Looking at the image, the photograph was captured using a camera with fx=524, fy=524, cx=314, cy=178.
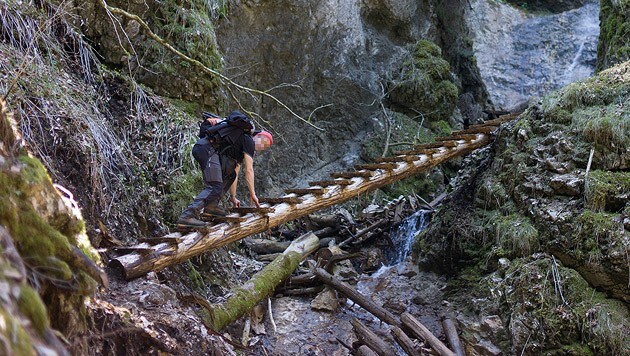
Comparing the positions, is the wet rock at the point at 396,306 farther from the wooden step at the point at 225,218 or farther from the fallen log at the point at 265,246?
the wooden step at the point at 225,218

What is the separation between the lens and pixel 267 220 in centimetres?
557

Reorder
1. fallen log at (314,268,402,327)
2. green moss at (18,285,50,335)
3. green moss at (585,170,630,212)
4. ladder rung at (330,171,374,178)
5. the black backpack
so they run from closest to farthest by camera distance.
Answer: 1. green moss at (18,285,50,335)
2. the black backpack
3. green moss at (585,170,630,212)
4. fallen log at (314,268,402,327)
5. ladder rung at (330,171,374,178)

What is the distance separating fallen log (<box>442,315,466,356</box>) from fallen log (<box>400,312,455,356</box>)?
0.12 m

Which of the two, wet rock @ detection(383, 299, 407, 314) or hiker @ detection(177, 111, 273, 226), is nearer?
hiker @ detection(177, 111, 273, 226)

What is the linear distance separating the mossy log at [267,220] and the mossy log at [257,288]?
763 mm

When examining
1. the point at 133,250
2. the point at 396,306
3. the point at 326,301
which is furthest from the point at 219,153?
the point at 396,306

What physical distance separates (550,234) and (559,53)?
12305 mm

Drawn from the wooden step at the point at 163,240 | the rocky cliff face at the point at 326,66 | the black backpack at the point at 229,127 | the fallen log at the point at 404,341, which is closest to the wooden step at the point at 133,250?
the wooden step at the point at 163,240

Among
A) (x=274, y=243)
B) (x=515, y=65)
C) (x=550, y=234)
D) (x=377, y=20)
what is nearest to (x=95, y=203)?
(x=274, y=243)

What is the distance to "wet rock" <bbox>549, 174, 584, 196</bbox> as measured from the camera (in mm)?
6199

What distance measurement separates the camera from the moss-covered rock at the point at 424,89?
12.7 metres

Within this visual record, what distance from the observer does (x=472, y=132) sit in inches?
322

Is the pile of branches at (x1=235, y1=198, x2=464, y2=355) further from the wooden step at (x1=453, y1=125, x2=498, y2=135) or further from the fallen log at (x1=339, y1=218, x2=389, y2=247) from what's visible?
the wooden step at (x1=453, y1=125, x2=498, y2=135)

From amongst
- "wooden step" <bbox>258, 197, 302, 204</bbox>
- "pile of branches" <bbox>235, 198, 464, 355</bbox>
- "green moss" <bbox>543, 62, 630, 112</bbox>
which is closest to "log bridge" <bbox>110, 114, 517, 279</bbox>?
"wooden step" <bbox>258, 197, 302, 204</bbox>
